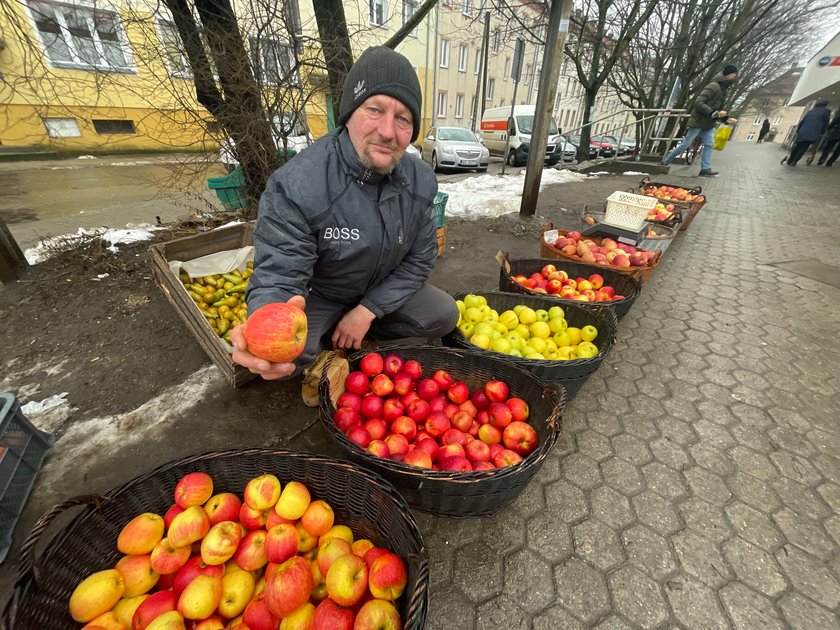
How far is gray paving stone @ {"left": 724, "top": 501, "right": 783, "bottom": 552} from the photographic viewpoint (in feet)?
5.81

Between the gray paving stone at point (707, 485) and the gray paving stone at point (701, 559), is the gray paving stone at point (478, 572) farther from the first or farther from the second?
the gray paving stone at point (707, 485)

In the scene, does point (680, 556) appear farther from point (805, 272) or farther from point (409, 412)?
point (805, 272)

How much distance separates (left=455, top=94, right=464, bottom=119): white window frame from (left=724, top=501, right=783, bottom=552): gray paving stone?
30127 mm

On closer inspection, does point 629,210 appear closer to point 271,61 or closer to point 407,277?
point 407,277

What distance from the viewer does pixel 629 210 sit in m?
4.44

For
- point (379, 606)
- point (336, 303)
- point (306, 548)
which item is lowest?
→ point (306, 548)

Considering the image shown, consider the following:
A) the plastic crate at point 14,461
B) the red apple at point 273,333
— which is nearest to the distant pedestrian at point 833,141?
the red apple at point 273,333

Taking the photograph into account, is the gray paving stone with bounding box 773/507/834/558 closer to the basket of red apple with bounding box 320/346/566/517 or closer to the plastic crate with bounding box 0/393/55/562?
the basket of red apple with bounding box 320/346/566/517

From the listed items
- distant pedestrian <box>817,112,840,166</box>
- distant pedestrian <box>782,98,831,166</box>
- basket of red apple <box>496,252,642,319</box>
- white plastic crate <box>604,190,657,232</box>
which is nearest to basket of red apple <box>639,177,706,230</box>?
white plastic crate <box>604,190,657,232</box>

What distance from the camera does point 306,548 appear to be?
4.66 feet

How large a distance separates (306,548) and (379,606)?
1.44 feet

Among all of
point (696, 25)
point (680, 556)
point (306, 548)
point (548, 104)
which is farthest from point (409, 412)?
point (696, 25)

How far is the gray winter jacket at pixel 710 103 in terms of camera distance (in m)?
9.20

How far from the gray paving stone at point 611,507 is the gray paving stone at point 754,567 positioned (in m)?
0.43
